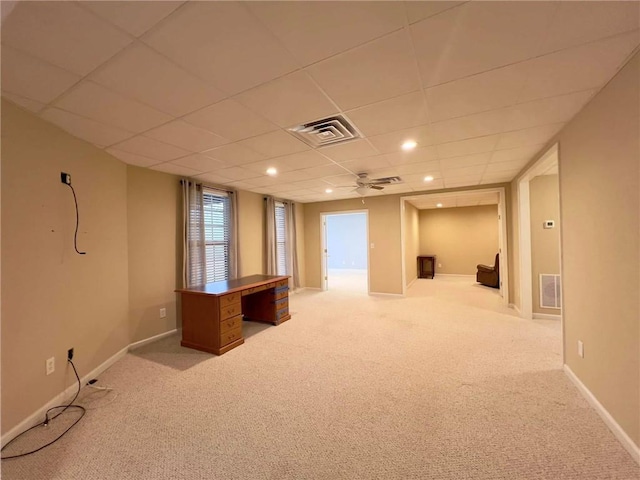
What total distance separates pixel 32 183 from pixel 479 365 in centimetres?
434

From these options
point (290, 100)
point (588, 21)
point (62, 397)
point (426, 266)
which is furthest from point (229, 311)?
point (426, 266)

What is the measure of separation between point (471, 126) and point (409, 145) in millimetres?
621

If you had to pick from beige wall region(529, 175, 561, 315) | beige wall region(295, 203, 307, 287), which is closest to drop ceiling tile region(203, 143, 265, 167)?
beige wall region(295, 203, 307, 287)

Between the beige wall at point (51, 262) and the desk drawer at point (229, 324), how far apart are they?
1.19 m

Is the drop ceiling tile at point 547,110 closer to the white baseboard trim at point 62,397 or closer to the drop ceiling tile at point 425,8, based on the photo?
the drop ceiling tile at point 425,8

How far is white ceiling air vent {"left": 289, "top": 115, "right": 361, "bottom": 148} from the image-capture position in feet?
7.23

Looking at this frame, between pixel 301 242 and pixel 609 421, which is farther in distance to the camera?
pixel 301 242

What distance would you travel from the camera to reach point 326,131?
2371 millimetres

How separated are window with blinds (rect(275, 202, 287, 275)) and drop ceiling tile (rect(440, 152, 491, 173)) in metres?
3.68

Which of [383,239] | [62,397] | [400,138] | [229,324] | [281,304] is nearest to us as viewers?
[62,397]

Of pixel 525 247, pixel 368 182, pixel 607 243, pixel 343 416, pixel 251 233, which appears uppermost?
pixel 368 182

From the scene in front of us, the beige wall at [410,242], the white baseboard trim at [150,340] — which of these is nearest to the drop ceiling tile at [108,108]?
the white baseboard trim at [150,340]

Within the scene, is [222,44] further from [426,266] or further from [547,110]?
[426,266]

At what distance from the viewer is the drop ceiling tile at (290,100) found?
1.64m
